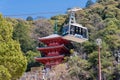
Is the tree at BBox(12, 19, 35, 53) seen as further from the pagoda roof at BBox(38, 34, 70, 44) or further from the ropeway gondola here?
the ropeway gondola

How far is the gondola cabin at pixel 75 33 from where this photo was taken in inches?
2438

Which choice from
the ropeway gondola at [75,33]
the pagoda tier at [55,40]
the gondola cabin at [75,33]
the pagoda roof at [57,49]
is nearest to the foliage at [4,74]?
the pagoda roof at [57,49]

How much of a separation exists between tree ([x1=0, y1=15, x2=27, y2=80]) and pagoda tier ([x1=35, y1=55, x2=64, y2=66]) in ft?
119

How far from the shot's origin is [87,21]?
72.1m

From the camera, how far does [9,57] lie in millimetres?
21844

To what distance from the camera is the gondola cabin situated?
61938mm

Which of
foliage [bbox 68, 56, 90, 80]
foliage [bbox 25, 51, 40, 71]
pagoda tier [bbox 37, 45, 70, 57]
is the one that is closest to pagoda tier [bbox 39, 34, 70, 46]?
pagoda tier [bbox 37, 45, 70, 57]

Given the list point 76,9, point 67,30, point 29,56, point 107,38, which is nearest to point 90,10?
point 76,9

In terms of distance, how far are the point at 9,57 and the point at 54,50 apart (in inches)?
1551

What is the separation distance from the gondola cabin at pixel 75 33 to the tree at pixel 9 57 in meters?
38.1

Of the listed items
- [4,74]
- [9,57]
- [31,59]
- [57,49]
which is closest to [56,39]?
[57,49]

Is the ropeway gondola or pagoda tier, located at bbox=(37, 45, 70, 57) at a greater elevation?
the ropeway gondola

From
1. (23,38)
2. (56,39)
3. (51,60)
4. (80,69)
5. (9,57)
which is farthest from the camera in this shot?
(23,38)

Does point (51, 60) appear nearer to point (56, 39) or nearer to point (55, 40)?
point (55, 40)
